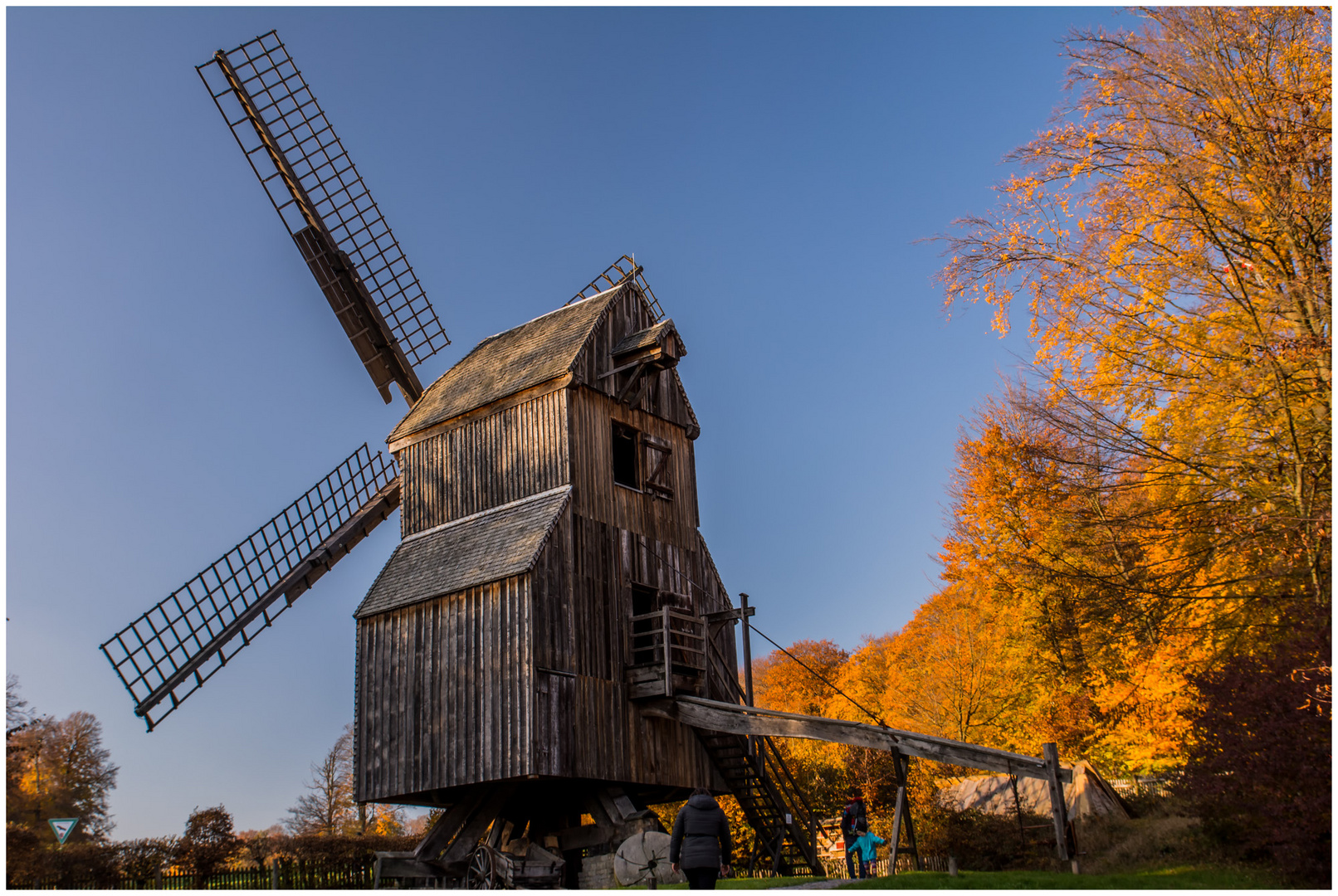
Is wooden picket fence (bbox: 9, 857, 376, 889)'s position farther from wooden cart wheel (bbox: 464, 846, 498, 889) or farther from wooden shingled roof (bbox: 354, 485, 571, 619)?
wooden shingled roof (bbox: 354, 485, 571, 619)

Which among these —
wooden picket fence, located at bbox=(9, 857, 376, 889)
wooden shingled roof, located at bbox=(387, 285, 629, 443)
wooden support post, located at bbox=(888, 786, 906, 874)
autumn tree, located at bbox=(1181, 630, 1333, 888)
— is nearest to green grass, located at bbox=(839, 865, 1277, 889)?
wooden support post, located at bbox=(888, 786, 906, 874)

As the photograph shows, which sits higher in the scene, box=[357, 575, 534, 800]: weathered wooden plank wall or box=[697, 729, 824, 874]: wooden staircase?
box=[357, 575, 534, 800]: weathered wooden plank wall

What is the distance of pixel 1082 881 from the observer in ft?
38.8

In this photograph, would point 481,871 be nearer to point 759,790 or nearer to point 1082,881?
point 759,790

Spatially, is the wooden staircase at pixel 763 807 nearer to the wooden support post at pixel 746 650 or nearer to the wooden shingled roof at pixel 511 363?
the wooden support post at pixel 746 650

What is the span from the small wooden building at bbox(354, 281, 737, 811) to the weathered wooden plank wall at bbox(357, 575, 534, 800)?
0.03 m

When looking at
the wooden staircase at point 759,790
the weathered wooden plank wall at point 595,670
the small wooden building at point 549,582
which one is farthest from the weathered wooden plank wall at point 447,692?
the wooden staircase at point 759,790

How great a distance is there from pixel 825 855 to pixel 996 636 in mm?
7031

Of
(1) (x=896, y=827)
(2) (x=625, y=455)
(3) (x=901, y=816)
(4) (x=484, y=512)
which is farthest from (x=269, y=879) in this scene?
(3) (x=901, y=816)

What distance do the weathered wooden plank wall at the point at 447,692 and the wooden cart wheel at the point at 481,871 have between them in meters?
1.50

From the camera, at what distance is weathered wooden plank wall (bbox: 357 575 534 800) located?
17.0 m

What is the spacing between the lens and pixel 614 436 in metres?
21.4

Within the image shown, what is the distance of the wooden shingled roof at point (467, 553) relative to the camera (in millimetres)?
18062

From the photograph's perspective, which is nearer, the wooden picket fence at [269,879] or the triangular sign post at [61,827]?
the triangular sign post at [61,827]
